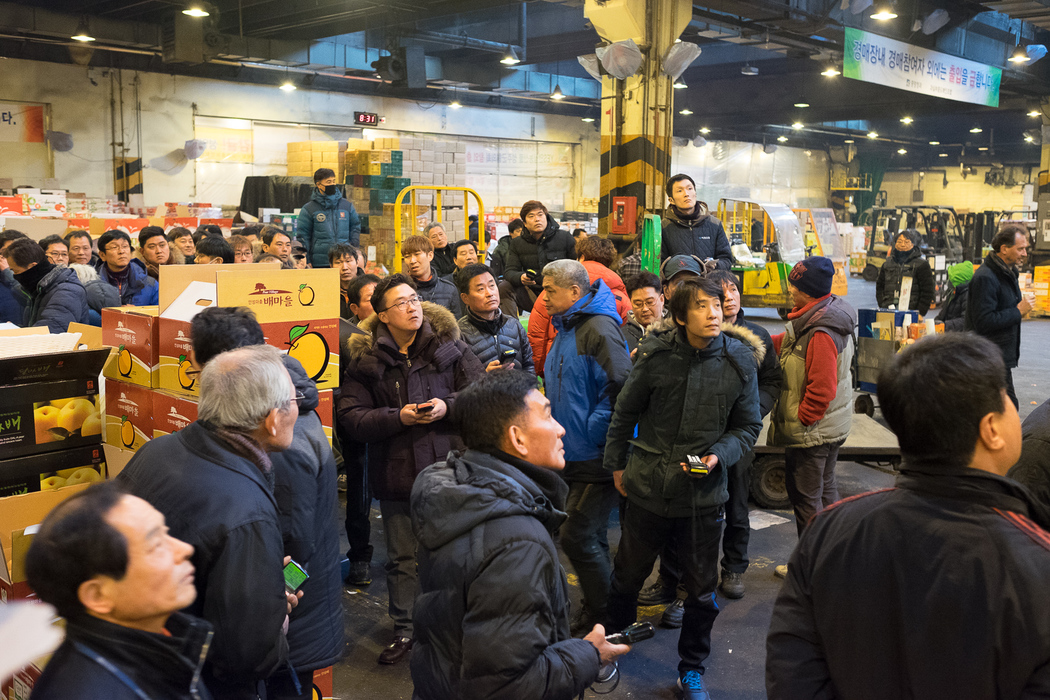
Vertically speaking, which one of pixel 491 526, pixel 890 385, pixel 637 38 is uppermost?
pixel 637 38

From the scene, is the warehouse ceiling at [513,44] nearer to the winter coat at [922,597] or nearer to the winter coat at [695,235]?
the winter coat at [695,235]

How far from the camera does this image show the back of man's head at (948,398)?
1.53 metres

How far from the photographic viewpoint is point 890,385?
5.32 feet

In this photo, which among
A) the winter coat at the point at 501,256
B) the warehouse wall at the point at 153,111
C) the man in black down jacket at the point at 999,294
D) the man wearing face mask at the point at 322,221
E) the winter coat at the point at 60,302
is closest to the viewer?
the winter coat at the point at 60,302

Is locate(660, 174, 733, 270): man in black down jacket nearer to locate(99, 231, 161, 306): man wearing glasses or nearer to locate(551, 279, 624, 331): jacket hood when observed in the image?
locate(551, 279, 624, 331): jacket hood

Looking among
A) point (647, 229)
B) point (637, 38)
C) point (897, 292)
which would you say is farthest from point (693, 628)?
point (897, 292)

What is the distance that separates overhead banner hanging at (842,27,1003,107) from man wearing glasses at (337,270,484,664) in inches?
322

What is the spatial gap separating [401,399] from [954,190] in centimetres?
4089

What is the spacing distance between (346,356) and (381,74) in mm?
13756

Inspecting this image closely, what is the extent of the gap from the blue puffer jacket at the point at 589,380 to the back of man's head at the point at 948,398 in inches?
92.9

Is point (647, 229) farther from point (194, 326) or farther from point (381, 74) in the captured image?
point (381, 74)

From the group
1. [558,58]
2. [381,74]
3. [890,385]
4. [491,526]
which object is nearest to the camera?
[890,385]

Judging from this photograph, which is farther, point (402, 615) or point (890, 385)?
point (402, 615)

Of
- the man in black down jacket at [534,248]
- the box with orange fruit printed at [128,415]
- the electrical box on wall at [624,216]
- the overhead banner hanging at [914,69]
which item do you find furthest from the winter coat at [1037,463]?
the overhead banner hanging at [914,69]
